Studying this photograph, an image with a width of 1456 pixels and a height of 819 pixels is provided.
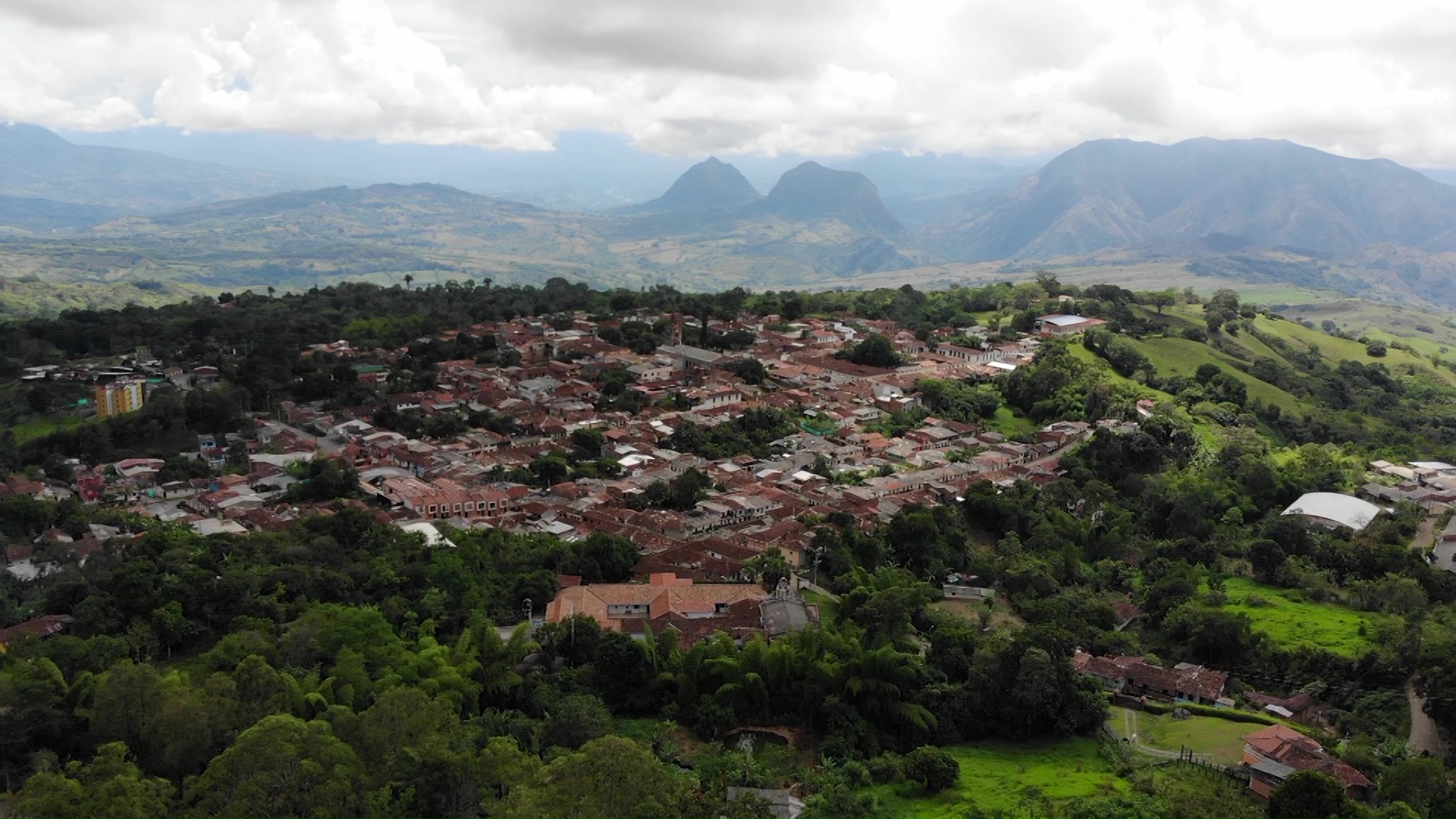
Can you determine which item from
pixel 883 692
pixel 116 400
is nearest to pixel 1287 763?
pixel 883 692

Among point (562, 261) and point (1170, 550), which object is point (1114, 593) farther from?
point (562, 261)

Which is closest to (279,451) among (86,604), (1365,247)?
(86,604)

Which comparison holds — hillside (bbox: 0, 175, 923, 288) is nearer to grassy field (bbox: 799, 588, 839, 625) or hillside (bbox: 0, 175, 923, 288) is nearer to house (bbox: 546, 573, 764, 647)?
house (bbox: 546, 573, 764, 647)

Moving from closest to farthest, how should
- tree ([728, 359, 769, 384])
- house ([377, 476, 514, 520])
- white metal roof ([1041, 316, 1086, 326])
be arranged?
house ([377, 476, 514, 520]) → tree ([728, 359, 769, 384]) → white metal roof ([1041, 316, 1086, 326])

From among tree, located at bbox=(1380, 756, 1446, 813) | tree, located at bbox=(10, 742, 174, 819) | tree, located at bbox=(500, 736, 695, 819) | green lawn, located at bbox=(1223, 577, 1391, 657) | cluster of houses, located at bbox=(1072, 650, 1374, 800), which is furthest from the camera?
green lawn, located at bbox=(1223, 577, 1391, 657)

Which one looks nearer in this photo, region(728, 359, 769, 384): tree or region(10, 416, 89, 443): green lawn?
region(10, 416, 89, 443): green lawn

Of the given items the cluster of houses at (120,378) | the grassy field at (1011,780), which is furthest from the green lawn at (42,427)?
the grassy field at (1011,780)

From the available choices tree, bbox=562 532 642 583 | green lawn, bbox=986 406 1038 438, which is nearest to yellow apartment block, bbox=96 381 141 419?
tree, bbox=562 532 642 583
